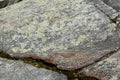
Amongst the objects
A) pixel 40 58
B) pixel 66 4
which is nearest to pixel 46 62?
pixel 40 58

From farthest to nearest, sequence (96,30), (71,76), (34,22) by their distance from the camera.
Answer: (34,22) < (96,30) < (71,76)

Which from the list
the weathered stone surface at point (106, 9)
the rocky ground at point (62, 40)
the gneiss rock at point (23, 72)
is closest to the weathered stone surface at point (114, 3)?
the rocky ground at point (62, 40)

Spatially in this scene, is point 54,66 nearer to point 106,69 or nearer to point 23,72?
point 23,72

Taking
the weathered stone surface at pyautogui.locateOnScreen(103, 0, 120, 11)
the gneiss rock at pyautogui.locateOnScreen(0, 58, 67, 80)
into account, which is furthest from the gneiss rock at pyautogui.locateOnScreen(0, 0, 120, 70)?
the weathered stone surface at pyautogui.locateOnScreen(103, 0, 120, 11)

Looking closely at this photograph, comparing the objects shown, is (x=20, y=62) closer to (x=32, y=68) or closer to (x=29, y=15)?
(x=32, y=68)

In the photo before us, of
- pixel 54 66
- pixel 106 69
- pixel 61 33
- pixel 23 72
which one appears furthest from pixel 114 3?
pixel 23 72

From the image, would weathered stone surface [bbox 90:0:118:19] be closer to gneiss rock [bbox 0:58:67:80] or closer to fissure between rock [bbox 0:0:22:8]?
gneiss rock [bbox 0:58:67:80]

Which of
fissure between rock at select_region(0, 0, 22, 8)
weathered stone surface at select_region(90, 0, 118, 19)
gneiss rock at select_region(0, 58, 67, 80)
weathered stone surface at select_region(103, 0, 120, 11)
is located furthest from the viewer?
fissure between rock at select_region(0, 0, 22, 8)
